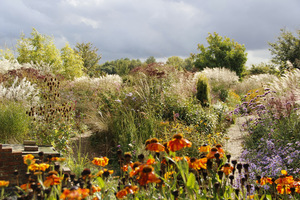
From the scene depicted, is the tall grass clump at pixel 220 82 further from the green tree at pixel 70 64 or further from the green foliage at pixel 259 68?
the green foliage at pixel 259 68

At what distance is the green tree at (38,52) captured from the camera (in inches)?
717

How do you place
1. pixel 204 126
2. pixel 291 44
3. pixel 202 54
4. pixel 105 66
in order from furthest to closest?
pixel 105 66
pixel 202 54
pixel 291 44
pixel 204 126

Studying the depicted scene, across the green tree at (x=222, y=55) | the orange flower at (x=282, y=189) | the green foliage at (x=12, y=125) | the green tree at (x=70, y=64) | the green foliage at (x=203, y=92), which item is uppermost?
the green tree at (x=222, y=55)

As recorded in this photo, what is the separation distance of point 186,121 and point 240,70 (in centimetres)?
1951

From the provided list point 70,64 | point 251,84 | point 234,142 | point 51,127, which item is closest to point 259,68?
point 251,84

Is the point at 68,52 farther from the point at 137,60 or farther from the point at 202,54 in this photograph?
the point at 137,60

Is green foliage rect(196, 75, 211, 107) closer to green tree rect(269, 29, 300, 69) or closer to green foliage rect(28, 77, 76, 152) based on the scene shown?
green foliage rect(28, 77, 76, 152)

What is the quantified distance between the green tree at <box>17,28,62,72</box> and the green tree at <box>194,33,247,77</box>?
13.2 meters

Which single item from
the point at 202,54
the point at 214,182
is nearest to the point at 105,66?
the point at 202,54

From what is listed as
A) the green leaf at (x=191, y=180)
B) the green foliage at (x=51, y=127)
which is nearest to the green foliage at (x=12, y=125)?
the green foliage at (x=51, y=127)

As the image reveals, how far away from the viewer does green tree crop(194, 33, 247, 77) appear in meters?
25.0

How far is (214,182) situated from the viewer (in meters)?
2.11

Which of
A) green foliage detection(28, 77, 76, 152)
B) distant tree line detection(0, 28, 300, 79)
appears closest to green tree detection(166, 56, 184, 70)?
distant tree line detection(0, 28, 300, 79)

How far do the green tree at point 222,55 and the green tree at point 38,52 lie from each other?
13240mm
